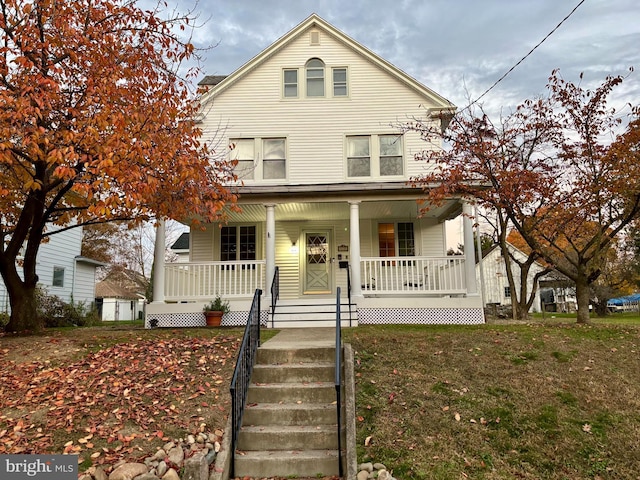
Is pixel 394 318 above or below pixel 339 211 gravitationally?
below

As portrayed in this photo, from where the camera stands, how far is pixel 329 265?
46.8 ft

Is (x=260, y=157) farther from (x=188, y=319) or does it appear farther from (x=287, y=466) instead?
(x=287, y=466)

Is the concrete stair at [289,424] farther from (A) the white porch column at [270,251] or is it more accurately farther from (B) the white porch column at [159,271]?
(B) the white porch column at [159,271]

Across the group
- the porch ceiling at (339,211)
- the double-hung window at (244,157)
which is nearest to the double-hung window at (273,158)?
the double-hung window at (244,157)

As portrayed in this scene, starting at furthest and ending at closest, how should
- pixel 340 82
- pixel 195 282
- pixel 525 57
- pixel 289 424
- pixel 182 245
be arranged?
pixel 182 245
pixel 340 82
pixel 195 282
pixel 525 57
pixel 289 424

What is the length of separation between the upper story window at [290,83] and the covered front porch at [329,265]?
3.77m

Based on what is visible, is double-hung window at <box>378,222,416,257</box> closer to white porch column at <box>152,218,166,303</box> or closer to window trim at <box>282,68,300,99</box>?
window trim at <box>282,68,300,99</box>

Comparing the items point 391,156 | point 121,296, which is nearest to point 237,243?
point 391,156

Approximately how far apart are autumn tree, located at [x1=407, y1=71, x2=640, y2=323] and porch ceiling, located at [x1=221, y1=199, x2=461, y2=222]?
118 centimetres

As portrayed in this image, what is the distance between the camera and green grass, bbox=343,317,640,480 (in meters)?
4.57

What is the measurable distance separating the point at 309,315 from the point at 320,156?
4.99 meters

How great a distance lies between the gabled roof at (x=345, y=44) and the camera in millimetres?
13703

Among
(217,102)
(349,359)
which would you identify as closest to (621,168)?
(349,359)

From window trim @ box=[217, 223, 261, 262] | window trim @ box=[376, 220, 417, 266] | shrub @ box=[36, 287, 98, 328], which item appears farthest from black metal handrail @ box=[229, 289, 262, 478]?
shrub @ box=[36, 287, 98, 328]
